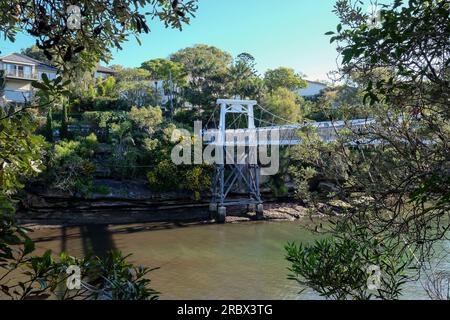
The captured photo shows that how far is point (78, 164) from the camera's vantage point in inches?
550

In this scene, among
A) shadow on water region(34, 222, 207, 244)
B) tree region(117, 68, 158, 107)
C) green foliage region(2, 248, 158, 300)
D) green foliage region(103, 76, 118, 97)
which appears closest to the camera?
green foliage region(2, 248, 158, 300)

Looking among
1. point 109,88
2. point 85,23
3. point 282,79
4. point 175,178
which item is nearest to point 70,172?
point 175,178

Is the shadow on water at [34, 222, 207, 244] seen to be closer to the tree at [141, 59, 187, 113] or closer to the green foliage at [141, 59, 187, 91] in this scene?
the tree at [141, 59, 187, 113]

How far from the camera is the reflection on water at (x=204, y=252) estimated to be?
7.01 meters

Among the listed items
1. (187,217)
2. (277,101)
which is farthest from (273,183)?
(277,101)

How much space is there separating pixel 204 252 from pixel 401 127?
835 centimetres

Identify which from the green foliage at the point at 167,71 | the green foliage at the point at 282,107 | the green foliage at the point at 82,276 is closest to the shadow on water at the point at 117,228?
the green foliage at the point at 282,107

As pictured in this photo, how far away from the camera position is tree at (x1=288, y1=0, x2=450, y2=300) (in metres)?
1.54

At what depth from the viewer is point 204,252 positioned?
9977mm

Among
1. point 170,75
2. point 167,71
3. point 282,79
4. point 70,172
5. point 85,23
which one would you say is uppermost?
point 167,71

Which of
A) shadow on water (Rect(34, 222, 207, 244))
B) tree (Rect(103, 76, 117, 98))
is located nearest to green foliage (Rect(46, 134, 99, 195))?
shadow on water (Rect(34, 222, 207, 244))

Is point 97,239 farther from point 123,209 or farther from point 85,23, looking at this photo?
point 85,23

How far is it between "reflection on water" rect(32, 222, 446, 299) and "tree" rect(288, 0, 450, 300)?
175 inches

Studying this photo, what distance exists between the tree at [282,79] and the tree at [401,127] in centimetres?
2352
